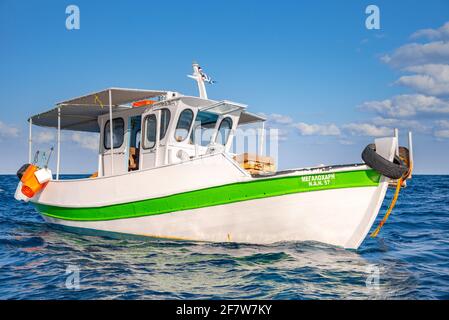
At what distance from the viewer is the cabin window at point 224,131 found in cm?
1127

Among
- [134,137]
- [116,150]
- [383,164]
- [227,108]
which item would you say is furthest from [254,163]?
[116,150]

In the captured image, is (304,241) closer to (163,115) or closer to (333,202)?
(333,202)

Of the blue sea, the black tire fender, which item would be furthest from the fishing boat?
the blue sea

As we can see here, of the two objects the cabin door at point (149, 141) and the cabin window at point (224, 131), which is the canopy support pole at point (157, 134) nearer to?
the cabin door at point (149, 141)

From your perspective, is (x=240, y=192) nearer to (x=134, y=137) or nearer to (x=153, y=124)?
(x=153, y=124)

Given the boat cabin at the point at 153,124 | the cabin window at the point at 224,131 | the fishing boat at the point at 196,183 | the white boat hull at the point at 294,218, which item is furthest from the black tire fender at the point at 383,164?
the cabin window at the point at 224,131

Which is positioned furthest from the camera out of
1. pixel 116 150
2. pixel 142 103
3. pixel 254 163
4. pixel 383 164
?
pixel 116 150

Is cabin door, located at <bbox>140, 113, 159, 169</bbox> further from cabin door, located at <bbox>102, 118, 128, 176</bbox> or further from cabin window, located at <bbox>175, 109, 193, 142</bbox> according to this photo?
cabin door, located at <bbox>102, 118, 128, 176</bbox>

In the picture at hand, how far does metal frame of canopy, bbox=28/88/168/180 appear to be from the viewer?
10.0 m

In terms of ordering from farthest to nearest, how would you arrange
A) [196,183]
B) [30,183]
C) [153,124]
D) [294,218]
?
1. [30,183]
2. [153,124]
3. [196,183]
4. [294,218]

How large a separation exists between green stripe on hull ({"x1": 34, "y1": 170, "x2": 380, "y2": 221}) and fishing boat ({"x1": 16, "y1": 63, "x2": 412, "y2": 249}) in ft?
0.06

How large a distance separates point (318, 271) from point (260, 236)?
6.16 ft

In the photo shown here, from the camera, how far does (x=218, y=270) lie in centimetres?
701

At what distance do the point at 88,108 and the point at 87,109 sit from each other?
0.13 metres
